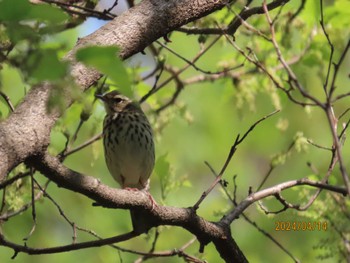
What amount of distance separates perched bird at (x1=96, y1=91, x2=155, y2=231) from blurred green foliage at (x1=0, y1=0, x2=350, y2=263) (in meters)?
0.13

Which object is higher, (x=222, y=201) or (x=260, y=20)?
(x=260, y=20)

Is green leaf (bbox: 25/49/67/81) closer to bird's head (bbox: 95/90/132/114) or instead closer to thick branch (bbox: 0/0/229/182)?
thick branch (bbox: 0/0/229/182)

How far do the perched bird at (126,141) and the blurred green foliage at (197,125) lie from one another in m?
0.13

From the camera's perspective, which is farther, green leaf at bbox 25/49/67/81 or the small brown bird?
the small brown bird

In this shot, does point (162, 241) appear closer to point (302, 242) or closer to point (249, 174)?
point (302, 242)

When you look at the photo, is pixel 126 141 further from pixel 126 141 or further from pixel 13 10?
pixel 13 10

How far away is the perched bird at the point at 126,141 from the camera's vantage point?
5.63 m

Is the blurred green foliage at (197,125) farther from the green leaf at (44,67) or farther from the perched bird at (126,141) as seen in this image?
the perched bird at (126,141)

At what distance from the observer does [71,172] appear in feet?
9.04

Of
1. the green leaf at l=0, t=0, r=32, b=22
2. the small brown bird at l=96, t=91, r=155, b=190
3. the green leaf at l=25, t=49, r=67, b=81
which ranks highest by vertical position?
the small brown bird at l=96, t=91, r=155, b=190

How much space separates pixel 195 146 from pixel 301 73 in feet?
11.3

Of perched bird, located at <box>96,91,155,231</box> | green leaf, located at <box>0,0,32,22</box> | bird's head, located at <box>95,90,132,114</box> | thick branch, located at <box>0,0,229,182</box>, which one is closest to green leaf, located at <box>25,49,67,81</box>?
green leaf, located at <box>0,0,32,22</box>

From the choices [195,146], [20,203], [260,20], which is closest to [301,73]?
[260,20]

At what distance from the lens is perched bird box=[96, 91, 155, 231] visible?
5633mm
